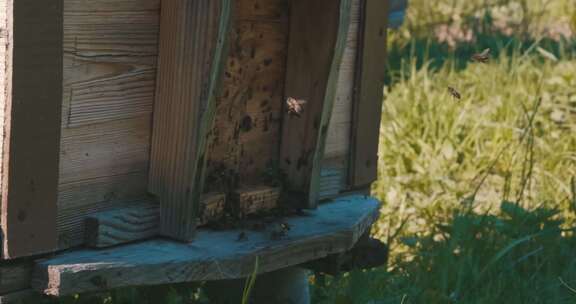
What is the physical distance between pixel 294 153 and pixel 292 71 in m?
0.28

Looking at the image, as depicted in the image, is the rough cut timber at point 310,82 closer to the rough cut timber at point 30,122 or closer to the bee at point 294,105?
the bee at point 294,105

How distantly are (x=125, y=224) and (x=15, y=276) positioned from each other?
0.36 metres

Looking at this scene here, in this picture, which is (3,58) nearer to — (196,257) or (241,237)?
(196,257)

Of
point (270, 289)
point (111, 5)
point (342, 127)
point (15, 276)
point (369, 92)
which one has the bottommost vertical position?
point (270, 289)

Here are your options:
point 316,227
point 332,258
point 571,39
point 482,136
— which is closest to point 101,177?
point 316,227

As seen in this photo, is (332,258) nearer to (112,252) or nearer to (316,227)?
(316,227)

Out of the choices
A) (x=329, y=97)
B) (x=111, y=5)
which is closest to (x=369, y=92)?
(x=329, y=97)

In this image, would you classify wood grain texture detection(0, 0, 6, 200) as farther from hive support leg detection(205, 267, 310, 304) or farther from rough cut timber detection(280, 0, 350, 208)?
hive support leg detection(205, 267, 310, 304)

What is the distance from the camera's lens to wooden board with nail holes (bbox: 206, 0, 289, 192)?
3.07 metres

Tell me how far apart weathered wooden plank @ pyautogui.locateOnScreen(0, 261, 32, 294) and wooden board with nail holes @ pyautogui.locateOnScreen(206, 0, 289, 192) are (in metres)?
0.69

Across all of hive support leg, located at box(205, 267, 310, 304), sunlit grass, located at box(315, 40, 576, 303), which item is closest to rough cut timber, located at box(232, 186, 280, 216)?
hive support leg, located at box(205, 267, 310, 304)

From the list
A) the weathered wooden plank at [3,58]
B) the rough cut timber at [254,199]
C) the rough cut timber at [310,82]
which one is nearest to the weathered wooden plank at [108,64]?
the weathered wooden plank at [3,58]

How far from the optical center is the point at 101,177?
2.69 metres

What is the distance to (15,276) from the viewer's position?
2.52 meters
